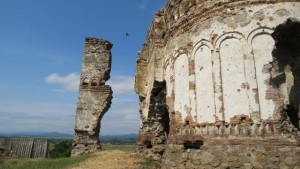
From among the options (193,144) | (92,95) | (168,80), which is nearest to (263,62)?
(193,144)

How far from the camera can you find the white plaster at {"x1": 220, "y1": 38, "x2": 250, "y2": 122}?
7.07m

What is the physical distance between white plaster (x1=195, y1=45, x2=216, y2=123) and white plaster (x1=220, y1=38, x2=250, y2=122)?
0.40 metres

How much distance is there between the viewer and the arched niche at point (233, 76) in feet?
23.2

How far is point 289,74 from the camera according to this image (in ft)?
22.8

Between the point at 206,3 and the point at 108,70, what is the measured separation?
9.15 metres

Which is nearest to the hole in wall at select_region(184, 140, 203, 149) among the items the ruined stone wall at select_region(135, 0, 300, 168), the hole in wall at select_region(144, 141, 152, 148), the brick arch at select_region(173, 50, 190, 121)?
the ruined stone wall at select_region(135, 0, 300, 168)

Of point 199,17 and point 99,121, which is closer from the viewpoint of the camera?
point 199,17

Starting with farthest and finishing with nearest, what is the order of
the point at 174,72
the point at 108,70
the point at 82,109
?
the point at 108,70, the point at 82,109, the point at 174,72

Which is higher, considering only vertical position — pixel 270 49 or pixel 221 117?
pixel 270 49

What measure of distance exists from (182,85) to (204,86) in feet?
3.24

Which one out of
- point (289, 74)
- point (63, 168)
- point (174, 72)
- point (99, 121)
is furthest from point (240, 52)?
point (99, 121)

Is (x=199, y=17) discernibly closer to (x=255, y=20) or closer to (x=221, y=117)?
(x=255, y=20)

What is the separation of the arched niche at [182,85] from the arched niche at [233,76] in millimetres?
1314

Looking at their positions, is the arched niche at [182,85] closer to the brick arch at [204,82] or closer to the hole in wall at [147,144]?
the brick arch at [204,82]
